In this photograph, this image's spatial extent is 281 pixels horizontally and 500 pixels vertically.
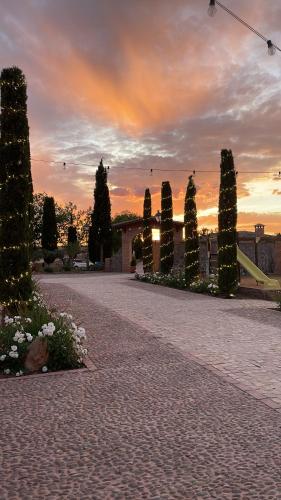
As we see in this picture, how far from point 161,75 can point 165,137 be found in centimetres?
664

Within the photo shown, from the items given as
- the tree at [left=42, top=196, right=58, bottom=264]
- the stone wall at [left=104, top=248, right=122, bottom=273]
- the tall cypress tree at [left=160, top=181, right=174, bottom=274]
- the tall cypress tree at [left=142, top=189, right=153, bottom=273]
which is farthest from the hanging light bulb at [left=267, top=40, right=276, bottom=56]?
the tree at [left=42, top=196, right=58, bottom=264]

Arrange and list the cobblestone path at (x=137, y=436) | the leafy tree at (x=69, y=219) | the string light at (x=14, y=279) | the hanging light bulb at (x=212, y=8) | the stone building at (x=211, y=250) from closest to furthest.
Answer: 1. the cobblestone path at (x=137, y=436)
2. the hanging light bulb at (x=212, y=8)
3. the string light at (x=14, y=279)
4. the stone building at (x=211, y=250)
5. the leafy tree at (x=69, y=219)

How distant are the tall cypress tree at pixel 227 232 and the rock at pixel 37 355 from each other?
1047cm

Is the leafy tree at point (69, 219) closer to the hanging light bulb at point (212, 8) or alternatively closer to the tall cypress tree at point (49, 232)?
the tall cypress tree at point (49, 232)

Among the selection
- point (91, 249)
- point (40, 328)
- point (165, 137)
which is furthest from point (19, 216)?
point (91, 249)

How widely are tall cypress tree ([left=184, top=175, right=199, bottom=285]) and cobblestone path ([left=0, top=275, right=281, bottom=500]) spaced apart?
1243cm

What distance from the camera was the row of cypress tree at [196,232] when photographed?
16078mm

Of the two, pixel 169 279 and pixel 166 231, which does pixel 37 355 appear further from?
pixel 166 231

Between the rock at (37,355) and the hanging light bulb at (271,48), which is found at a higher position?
the hanging light bulb at (271,48)

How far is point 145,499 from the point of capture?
2926mm

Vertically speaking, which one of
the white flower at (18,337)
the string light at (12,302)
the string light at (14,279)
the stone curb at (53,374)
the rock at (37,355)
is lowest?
the stone curb at (53,374)

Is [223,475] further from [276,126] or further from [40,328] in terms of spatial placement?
[276,126]

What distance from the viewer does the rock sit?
20.5 feet

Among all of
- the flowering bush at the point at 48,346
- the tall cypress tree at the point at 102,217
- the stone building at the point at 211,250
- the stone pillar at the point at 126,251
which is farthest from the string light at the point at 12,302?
the tall cypress tree at the point at 102,217
